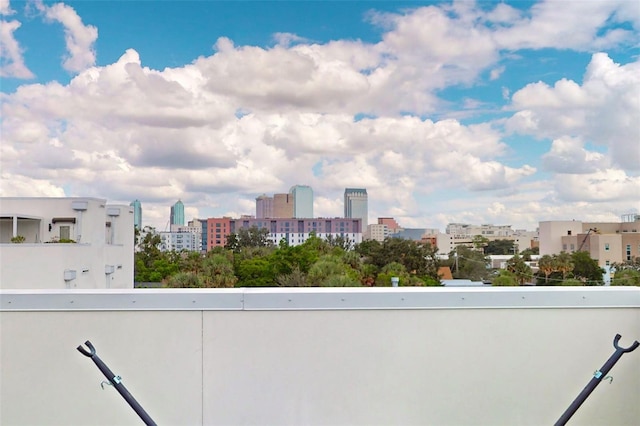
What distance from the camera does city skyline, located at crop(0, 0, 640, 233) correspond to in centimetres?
1819

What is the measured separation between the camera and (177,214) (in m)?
17.8

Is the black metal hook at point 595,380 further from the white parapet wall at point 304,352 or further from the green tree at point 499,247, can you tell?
the green tree at point 499,247

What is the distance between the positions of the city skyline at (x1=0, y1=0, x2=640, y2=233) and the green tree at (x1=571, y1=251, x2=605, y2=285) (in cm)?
385

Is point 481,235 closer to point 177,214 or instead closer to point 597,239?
point 597,239

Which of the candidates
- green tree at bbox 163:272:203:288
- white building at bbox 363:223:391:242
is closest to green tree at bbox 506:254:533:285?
white building at bbox 363:223:391:242

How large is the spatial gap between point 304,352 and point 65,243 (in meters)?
13.5

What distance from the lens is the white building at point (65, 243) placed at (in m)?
11.8

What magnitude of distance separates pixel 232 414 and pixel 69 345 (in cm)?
45

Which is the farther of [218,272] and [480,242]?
[218,272]

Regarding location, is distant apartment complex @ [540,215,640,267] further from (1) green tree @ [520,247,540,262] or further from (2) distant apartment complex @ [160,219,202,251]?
(2) distant apartment complex @ [160,219,202,251]

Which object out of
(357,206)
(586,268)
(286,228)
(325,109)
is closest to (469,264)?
(586,268)

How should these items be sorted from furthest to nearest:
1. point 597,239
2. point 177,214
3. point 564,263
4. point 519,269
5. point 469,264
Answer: point 177,214 < point 469,264 < point 519,269 < point 564,263 < point 597,239

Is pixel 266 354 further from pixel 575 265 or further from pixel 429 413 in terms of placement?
pixel 575 265

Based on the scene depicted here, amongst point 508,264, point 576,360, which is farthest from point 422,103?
point 576,360
